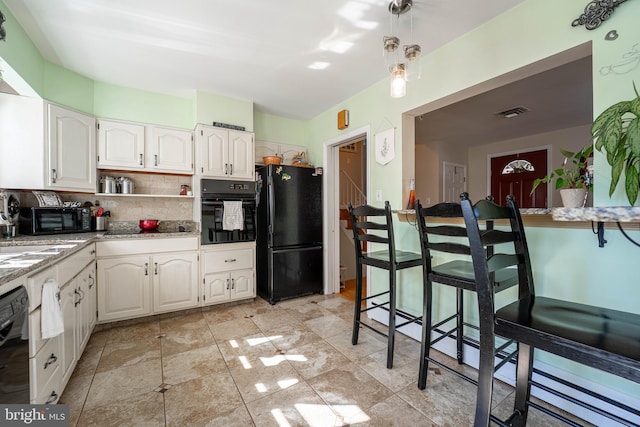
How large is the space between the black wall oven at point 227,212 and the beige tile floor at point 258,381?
96cm

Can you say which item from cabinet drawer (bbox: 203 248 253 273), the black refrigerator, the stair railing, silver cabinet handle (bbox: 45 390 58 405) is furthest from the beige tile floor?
the stair railing

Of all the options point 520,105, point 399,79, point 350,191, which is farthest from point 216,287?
point 520,105

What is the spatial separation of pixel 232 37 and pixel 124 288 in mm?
2453

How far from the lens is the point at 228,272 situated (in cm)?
313

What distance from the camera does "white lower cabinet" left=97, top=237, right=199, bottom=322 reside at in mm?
2533

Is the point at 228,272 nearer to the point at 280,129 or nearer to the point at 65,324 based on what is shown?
the point at 65,324

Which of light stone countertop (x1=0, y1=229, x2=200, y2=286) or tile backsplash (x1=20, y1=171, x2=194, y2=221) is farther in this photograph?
tile backsplash (x1=20, y1=171, x2=194, y2=221)

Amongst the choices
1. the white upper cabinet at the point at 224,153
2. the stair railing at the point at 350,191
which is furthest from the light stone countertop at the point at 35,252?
the stair railing at the point at 350,191

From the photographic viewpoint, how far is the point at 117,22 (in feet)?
6.34

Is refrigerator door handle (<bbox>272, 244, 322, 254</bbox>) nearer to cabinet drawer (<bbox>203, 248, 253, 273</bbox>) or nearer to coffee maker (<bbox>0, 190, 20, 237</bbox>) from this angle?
cabinet drawer (<bbox>203, 248, 253, 273</bbox>)

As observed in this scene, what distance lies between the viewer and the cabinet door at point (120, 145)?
2.74m

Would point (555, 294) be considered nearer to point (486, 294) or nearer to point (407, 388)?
point (486, 294)

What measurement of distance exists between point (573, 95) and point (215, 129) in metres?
4.05

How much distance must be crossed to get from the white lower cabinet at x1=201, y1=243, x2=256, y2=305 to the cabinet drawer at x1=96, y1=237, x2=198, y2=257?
0.62ft
